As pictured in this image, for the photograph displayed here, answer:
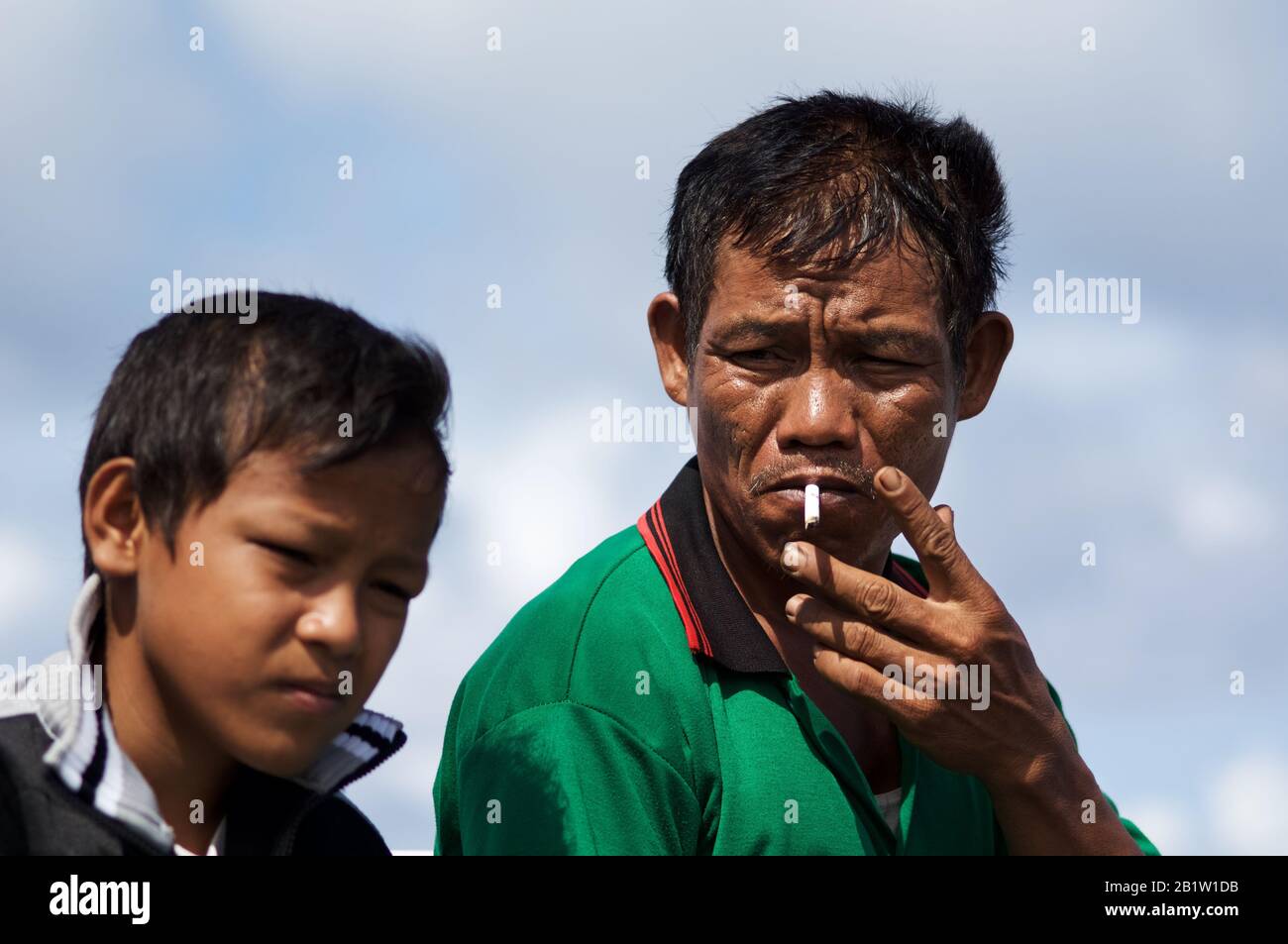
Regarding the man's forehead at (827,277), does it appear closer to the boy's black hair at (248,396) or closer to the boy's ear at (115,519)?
the boy's black hair at (248,396)

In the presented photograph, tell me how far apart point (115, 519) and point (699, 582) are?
1687 mm

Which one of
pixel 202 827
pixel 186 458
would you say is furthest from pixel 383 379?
pixel 202 827

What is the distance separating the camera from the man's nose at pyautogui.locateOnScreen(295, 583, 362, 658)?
2770 millimetres

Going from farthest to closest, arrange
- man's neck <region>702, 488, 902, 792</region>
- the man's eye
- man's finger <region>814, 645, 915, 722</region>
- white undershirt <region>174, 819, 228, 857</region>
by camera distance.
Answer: man's neck <region>702, 488, 902, 792</region>
the man's eye
man's finger <region>814, 645, 915, 722</region>
white undershirt <region>174, 819, 228, 857</region>

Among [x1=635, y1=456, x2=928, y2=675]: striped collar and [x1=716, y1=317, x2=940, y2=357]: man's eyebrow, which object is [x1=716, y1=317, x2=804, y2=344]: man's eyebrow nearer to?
[x1=716, y1=317, x2=940, y2=357]: man's eyebrow

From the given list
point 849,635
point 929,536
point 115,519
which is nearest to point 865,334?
point 929,536

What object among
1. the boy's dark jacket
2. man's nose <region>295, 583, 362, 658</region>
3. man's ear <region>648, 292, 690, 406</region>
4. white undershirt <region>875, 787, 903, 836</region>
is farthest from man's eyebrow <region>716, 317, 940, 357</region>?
the boy's dark jacket

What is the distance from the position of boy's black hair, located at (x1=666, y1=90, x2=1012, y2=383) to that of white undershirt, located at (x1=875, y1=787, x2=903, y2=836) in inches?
50.0

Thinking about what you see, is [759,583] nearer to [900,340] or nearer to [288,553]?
[900,340]

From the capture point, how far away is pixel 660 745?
363cm

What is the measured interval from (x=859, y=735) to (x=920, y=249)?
1418 millimetres

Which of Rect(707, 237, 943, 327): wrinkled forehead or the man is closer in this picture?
the man

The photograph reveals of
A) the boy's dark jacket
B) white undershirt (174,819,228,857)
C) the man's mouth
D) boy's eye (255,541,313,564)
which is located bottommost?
white undershirt (174,819,228,857)
